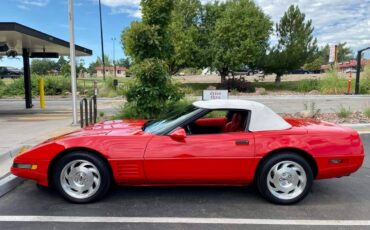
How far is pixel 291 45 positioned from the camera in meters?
29.6

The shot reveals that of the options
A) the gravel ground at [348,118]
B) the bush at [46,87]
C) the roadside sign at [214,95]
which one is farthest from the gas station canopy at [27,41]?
the gravel ground at [348,118]

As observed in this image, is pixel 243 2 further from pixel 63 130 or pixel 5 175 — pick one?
pixel 5 175

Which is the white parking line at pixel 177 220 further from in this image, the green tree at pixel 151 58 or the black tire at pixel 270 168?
the green tree at pixel 151 58

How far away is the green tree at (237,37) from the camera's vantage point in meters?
27.9

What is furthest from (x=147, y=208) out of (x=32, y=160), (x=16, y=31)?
(x=16, y=31)

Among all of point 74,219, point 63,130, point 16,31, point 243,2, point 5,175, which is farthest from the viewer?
point 243,2

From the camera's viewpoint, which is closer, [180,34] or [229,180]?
[229,180]

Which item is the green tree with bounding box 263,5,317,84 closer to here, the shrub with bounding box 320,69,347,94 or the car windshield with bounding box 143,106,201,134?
the shrub with bounding box 320,69,347,94

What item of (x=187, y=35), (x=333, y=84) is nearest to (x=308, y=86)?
(x=333, y=84)

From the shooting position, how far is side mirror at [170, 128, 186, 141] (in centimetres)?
393

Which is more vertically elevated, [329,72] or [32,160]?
[329,72]

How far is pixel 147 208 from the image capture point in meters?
3.99

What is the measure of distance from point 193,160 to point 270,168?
93 cm

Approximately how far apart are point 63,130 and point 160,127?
16.4 ft
